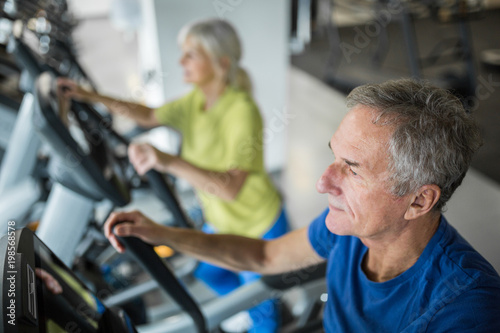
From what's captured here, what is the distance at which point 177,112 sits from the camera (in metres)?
2.28

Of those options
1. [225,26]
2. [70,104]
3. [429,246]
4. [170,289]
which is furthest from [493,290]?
[70,104]

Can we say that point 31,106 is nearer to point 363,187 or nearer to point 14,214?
point 14,214

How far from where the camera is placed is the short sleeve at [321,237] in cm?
125

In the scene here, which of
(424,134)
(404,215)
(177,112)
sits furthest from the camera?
(177,112)

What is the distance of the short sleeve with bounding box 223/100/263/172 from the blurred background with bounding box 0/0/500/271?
79 centimetres

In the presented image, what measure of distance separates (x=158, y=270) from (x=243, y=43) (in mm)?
2387

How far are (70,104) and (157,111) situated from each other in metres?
0.45

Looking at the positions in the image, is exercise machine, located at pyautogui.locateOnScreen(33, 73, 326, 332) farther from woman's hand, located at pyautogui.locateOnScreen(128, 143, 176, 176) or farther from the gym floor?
the gym floor

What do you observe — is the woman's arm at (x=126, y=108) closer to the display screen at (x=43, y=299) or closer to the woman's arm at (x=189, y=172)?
the woman's arm at (x=189, y=172)

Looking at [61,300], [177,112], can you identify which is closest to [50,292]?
[61,300]

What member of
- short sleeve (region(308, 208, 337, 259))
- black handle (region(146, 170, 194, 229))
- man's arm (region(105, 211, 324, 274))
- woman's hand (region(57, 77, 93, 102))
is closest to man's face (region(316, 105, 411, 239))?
short sleeve (region(308, 208, 337, 259))

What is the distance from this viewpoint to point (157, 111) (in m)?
2.32

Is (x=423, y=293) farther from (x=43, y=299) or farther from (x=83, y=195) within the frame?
(x=83, y=195)

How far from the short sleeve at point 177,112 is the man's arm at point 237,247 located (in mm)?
987
